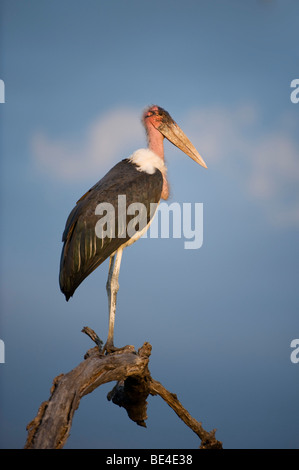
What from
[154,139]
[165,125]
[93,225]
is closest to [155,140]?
[154,139]

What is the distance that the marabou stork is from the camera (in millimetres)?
6949

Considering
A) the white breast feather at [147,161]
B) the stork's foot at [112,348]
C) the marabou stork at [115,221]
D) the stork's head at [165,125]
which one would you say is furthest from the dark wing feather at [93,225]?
the stork's head at [165,125]

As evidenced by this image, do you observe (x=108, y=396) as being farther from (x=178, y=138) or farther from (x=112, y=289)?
(x=178, y=138)

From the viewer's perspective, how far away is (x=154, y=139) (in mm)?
8477

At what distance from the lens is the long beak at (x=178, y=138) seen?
28.0 feet

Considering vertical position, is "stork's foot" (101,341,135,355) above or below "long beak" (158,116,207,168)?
below

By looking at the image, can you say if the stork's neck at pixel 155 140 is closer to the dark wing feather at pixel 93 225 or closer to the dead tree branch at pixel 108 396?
the dark wing feather at pixel 93 225

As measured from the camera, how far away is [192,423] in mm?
6801

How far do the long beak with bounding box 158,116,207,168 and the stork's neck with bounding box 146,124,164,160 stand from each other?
3.5 inches

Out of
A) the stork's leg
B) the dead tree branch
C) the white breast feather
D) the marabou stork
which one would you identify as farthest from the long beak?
the dead tree branch

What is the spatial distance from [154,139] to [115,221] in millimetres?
1946

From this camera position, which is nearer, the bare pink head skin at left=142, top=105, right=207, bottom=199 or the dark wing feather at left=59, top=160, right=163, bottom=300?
the dark wing feather at left=59, top=160, right=163, bottom=300

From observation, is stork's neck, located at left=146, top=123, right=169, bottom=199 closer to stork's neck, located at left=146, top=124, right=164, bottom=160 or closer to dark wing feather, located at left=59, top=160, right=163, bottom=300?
stork's neck, located at left=146, top=124, right=164, bottom=160
